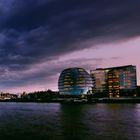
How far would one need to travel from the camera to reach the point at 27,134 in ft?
197

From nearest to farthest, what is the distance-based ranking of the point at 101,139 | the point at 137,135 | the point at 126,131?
the point at 101,139 → the point at 137,135 → the point at 126,131

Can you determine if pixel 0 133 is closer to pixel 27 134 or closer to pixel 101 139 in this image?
pixel 27 134

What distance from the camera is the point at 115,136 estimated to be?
56.2 meters

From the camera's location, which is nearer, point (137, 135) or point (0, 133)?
point (137, 135)

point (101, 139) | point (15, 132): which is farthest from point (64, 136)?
point (15, 132)

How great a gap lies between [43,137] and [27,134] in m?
5.49

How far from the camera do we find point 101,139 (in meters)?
53.7

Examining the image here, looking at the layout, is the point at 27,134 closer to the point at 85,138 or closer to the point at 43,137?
the point at 43,137

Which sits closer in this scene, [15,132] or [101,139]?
[101,139]

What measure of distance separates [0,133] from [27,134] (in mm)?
6667

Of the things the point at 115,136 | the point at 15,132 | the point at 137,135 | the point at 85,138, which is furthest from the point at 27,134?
the point at 137,135

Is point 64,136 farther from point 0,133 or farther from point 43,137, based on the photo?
point 0,133

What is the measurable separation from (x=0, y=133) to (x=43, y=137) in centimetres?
1185

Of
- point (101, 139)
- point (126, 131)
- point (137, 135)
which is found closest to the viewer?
point (101, 139)
